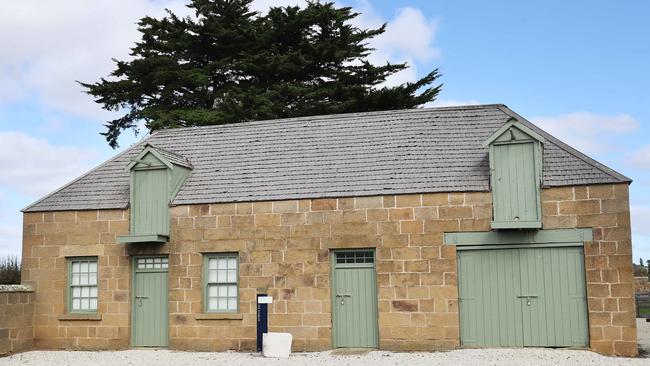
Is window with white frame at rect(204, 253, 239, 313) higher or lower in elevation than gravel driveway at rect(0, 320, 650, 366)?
higher

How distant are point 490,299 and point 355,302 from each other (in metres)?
2.99

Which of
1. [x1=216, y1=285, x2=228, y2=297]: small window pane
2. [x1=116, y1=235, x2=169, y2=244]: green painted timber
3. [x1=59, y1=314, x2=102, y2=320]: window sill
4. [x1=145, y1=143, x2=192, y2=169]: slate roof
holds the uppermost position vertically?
Result: [x1=145, y1=143, x2=192, y2=169]: slate roof

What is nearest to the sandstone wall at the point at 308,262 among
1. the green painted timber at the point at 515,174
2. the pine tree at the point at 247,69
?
the green painted timber at the point at 515,174

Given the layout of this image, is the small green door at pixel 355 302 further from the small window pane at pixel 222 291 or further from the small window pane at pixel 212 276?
the small window pane at pixel 212 276

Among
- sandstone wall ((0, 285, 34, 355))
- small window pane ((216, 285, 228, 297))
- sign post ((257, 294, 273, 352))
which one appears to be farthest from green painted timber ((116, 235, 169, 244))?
sign post ((257, 294, 273, 352))

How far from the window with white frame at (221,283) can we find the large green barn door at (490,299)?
5.32 m

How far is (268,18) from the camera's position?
34094 mm

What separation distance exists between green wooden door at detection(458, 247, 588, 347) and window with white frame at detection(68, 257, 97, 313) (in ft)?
29.8

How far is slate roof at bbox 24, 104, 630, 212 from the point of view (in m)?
16.7

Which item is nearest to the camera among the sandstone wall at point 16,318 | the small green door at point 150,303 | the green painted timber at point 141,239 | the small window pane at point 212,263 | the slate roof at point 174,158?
the sandstone wall at point 16,318

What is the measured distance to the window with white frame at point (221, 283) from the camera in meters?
17.5

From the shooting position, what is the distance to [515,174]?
52.7ft

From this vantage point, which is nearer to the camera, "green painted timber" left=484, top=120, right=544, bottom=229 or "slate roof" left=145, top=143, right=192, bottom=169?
"green painted timber" left=484, top=120, right=544, bottom=229

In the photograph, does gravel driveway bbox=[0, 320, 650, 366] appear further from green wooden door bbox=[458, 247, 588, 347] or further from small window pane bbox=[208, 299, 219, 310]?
small window pane bbox=[208, 299, 219, 310]
